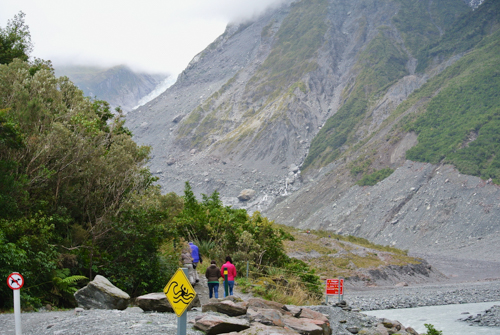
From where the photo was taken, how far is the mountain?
77000 millimetres

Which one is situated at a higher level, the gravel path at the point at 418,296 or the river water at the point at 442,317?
the river water at the point at 442,317

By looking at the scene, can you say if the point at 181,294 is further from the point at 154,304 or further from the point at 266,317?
the point at 154,304

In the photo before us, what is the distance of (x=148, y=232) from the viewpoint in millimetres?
15516

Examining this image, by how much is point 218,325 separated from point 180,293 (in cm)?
301

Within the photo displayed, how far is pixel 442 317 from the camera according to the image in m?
25.1

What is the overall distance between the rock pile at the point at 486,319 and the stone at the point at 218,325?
18.6 m

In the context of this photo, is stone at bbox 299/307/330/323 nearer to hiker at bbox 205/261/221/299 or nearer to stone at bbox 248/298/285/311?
stone at bbox 248/298/285/311

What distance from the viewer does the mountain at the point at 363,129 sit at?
77000 millimetres

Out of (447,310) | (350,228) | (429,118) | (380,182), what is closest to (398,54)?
(429,118)

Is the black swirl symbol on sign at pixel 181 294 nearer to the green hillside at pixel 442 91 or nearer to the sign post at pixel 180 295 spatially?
the sign post at pixel 180 295

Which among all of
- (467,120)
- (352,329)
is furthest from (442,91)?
(352,329)

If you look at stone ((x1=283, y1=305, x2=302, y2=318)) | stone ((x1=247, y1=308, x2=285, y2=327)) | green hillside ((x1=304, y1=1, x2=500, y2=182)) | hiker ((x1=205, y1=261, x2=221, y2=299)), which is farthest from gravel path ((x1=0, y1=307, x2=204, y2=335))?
green hillside ((x1=304, y1=1, x2=500, y2=182))

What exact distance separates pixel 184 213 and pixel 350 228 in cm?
6245

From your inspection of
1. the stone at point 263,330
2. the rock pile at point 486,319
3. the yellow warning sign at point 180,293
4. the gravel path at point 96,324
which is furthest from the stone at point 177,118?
the yellow warning sign at point 180,293
